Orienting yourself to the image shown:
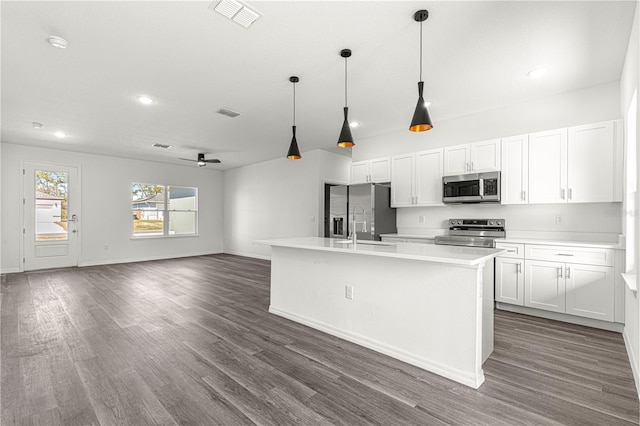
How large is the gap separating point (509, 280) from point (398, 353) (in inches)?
85.4

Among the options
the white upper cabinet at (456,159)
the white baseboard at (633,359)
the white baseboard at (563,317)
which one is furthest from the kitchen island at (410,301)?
the white upper cabinet at (456,159)

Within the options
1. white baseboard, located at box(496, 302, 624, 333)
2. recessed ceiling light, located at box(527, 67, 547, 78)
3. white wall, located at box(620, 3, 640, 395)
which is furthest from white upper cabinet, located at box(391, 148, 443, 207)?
white wall, located at box(620, 3, 640, 395)

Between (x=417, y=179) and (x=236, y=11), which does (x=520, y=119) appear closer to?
(x=417, y=179)

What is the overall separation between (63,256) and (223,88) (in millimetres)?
6333

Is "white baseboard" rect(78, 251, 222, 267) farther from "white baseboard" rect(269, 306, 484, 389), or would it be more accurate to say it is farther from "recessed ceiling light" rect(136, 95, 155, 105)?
"white baseboard" rect(269, 306, 484, 389)

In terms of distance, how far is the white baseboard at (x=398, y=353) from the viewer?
2.17 metres

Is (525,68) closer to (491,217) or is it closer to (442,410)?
(491,217)

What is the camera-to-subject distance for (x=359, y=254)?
2.77 m

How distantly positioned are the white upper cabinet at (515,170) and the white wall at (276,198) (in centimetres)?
387

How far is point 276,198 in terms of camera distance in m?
8.00

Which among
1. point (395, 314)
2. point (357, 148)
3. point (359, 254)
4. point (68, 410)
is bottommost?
point (68, 410)

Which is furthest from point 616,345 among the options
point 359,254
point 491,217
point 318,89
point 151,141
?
point 151,141

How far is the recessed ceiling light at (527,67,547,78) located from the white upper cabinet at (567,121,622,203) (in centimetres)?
82

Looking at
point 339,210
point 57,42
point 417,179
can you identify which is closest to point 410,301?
point 417,179
